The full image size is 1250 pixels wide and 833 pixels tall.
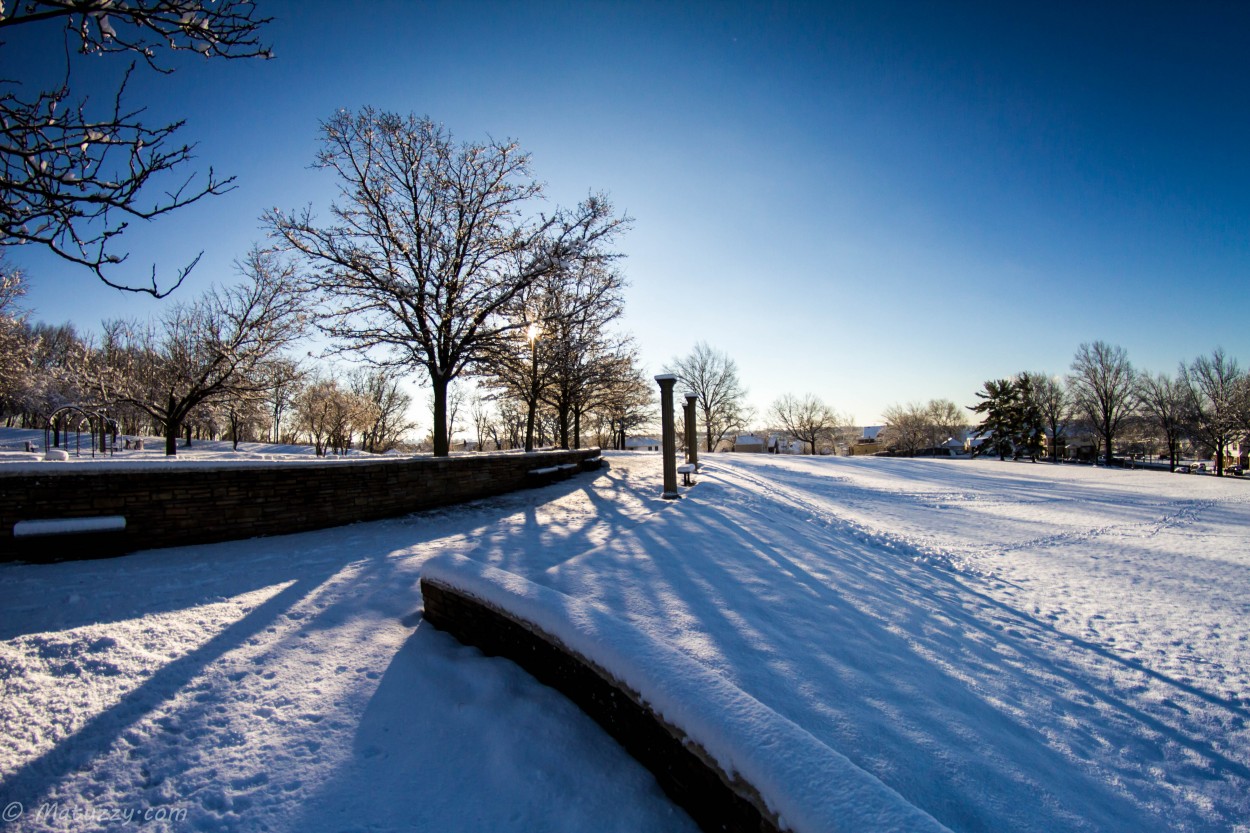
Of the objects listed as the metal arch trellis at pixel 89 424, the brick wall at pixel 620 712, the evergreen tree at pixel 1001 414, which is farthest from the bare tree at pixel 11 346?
the evergreen tree at pixel 1001 414

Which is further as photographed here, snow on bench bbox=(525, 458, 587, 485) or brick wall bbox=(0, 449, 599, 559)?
snow on bench bbox=(525, 458, 587, 485)

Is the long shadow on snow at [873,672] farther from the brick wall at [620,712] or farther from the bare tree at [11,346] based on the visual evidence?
the bare tree at [11,346]

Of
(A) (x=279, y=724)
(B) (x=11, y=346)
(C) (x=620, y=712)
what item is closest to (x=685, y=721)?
(C) (x=620, y=712)

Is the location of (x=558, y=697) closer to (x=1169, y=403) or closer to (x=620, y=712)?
(x=620, y=712)

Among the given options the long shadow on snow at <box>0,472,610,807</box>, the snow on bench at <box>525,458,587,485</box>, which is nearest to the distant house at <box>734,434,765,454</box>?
the snow on bench at <box>525,458,587,485</box>

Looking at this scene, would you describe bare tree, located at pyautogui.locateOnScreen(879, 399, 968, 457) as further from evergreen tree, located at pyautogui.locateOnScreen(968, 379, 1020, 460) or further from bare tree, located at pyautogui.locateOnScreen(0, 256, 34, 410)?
bare tree, located at pyautogui.locateOnScreen(0, 256, 34, 410)

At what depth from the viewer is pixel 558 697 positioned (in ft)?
9.54

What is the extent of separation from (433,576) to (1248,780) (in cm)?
545

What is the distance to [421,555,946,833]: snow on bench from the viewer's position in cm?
164

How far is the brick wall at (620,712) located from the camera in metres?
1.90

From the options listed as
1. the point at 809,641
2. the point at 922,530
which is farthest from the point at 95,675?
the point at 922,530

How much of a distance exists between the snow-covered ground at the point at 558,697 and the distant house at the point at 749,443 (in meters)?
62.1

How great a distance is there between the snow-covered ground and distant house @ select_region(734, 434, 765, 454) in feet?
204

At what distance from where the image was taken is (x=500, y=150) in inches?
Result: 501
